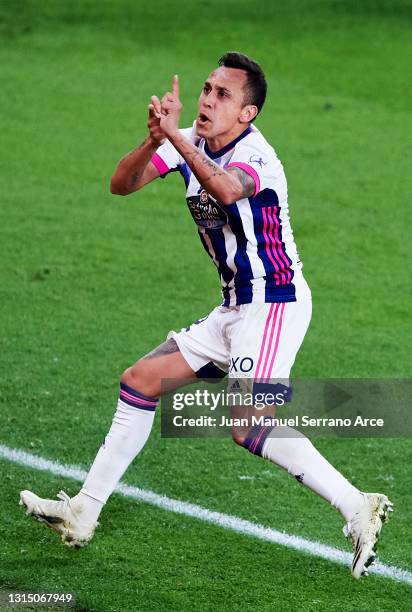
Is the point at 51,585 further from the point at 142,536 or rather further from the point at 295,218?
the point at 295,218

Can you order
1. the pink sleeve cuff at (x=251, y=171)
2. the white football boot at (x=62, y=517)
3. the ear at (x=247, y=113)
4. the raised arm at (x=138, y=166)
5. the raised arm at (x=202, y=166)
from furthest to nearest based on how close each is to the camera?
the white football boot at (x=62, y=517)
the ear at (x=247, y=113)
the raised arm at (x=138, y=166)
the pink sleeve cuff at (x=251, y=171)
the raised arm at (x=202, y=166)

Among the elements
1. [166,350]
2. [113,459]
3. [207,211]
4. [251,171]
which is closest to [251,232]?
[207,211]

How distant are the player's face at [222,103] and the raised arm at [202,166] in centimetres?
29

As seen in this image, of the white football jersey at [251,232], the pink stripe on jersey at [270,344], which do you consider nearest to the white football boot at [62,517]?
the pink stripe on jersey at [270,344]

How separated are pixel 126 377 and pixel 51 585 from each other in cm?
103

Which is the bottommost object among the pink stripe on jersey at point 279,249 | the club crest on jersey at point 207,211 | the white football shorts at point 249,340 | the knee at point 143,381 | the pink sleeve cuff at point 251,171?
the knee at point 143,381

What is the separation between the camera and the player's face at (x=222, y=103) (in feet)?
18.8

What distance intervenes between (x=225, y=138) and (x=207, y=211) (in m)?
0.35

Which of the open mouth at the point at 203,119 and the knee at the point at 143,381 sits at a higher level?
the open mouth at the point at 203,119

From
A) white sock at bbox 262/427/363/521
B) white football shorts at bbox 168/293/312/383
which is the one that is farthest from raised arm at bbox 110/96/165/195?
white sock at bbox 262/427/363/521

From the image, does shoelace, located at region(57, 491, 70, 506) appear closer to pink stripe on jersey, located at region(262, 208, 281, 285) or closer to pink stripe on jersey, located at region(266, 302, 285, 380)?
pink stripe on jersey, located at region(266, 302, 285, 380)

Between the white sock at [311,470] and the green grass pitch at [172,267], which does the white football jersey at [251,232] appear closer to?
the white sock at [311,470]

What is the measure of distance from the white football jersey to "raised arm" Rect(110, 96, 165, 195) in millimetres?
155

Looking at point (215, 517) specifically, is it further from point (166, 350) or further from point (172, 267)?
point (172, 267)
